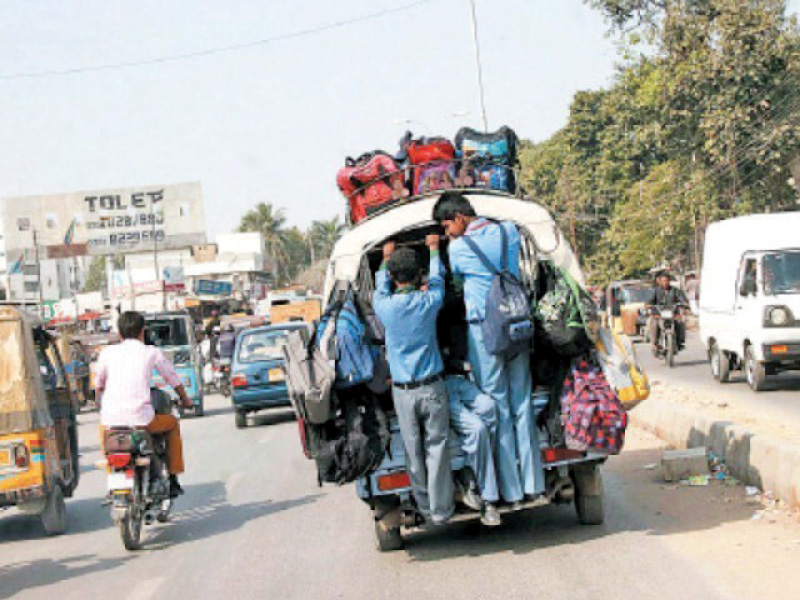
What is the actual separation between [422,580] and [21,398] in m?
4.49

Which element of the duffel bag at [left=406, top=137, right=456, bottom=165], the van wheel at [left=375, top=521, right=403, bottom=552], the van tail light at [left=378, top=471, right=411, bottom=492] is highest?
the duffel bag at [left=406, top=137, right=456, bottom=165]

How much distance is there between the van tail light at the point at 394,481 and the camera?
768cm

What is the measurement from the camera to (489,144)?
1009cm

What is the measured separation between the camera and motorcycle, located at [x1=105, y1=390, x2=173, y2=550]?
357 inches

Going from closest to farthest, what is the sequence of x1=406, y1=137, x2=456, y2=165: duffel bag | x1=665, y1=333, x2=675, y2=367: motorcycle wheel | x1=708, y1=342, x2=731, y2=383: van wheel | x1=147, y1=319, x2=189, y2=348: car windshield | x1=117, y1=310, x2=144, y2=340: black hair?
x1=406, y1=137, x2=456, y2=165: duffel bag
x1=117, y1=310, x2=144, y2=340: black hair
x1=708, y1=342, x2=731, y2=383: van wheel
x1=665, y1=333, x2=675, y2=367: motorcycle wheel
x1=147, y1=319, x2=189, y2=348: car windshield

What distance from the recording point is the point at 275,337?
21.1 m

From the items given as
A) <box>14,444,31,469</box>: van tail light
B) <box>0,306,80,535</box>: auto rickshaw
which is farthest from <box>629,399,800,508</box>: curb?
<box>14,444,31,469</box>: van tail light

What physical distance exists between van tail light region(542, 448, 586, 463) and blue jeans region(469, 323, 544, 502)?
8 cm

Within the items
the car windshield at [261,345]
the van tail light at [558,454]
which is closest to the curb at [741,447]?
the van tail light at [558,454]

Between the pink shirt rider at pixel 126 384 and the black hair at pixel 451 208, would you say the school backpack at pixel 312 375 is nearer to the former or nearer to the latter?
the black hair at pixel 451 208

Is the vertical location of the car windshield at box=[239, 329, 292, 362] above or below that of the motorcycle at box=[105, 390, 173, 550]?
above

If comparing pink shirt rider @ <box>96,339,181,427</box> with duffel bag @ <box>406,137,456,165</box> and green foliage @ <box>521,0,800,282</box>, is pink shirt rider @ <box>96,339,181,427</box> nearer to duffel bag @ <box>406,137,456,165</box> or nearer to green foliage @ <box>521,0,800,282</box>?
duffel bag @ <box>406,137,456,165</box>

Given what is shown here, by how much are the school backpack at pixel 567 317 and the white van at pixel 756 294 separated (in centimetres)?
947

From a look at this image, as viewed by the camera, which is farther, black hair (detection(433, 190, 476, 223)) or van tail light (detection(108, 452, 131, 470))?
van tail light (detection(108, 452, 131, 470))
